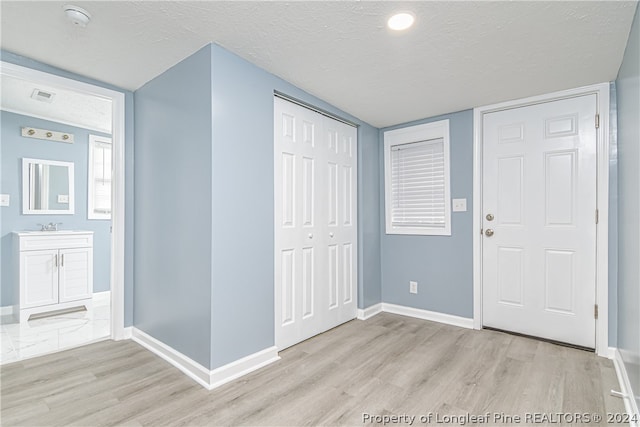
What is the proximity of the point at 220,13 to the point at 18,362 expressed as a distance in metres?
2.88

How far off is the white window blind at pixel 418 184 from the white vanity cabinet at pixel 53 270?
12.3 feet

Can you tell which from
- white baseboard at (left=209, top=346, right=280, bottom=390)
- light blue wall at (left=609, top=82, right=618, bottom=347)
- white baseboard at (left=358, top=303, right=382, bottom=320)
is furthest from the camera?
white baseboard at (left=358, top=303, right=382, bottom=320)

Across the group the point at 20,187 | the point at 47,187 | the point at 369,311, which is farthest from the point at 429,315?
the point at 20,187

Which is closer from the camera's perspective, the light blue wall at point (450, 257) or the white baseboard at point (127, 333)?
the white baseboard at point (127, 333)

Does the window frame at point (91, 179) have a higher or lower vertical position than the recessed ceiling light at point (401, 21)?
lower

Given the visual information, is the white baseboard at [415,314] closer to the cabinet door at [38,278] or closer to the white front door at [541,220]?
the white front door at [541,220]

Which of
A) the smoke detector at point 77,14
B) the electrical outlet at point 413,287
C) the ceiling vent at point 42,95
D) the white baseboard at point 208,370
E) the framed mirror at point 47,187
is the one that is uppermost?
the ceiling vent at point 42,95

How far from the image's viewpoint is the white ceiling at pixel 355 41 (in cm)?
170

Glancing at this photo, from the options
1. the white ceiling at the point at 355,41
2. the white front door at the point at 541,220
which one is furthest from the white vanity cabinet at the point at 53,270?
the white front door at the point at 541,220

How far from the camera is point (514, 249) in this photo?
3006 millimetres

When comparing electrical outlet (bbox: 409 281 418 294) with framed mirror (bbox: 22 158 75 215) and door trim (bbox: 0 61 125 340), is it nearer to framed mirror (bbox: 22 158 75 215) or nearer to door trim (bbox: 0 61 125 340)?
door trim (bbox: 0 61 125 340)

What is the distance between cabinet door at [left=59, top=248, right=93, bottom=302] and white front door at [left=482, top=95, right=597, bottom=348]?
4.52 meters

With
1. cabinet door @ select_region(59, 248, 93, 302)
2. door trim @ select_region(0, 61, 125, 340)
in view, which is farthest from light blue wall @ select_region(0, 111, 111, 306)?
door trim @ select_region(0, 61, 125, 340)

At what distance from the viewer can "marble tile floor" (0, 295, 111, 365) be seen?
260cm
